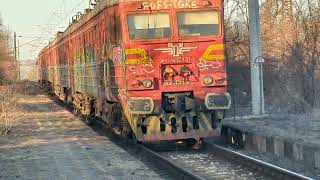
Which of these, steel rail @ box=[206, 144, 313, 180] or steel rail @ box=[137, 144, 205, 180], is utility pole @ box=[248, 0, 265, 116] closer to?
steel rail @ box=[206, 144, 313, 180]

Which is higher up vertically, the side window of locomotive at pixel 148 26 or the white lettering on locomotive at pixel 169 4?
the white lettering on locomotive at pixel 169 4

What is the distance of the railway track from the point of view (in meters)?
9.49

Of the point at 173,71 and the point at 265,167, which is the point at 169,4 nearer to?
the point at 173,71

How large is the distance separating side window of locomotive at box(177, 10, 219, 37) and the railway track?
8.69 feet

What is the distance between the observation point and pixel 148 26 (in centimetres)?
1236

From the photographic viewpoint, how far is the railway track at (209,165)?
31.1 feet

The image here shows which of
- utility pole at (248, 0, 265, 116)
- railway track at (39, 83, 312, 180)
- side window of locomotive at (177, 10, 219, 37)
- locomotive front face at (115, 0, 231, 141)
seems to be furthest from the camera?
utility pole at (248, 0, 265, 116)

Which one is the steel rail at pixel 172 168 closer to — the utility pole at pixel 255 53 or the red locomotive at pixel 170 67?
the red locomotive at pixel 170 67

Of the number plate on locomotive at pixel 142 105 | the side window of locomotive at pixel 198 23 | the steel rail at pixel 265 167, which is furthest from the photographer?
the side window of locomotive at pixel 198 23

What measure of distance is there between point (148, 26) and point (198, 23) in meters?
1.16

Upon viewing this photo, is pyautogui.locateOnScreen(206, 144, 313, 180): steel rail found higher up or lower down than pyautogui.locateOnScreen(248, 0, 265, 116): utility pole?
lower down

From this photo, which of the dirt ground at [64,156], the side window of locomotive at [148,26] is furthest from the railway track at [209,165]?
the side window of locomotive at [148,26]

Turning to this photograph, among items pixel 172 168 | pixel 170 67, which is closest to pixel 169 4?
pixel 170 67

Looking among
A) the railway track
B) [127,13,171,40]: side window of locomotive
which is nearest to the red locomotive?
[127,13,171,40]: side window of locomotive
